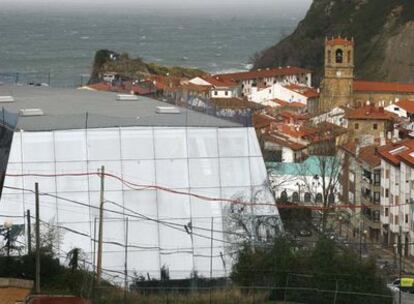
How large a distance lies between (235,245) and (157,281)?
983mm

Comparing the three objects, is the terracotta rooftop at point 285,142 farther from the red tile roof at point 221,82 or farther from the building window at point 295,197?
the red tile roof at point 221,82

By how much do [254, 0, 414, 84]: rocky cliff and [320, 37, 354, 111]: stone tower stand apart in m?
12.1

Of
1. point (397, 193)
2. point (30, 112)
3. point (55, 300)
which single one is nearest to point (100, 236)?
point (55, 300)

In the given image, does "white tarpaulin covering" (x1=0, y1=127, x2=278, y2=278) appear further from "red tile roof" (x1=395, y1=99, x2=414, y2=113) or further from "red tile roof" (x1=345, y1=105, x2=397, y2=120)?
"red tile roof" (x1=395, y1=99, x2=414, y2=113)

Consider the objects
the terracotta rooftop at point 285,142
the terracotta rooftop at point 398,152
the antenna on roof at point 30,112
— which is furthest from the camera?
the terracotta rooftop at point 285,142

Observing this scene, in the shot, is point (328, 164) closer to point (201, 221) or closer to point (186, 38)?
point (201, 221)

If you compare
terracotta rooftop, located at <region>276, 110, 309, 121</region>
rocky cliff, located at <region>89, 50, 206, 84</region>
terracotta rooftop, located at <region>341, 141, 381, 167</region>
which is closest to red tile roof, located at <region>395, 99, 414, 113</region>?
terracotta rooftop, located at <region>276, 110, 309, 121</region>

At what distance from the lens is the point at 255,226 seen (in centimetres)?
1295

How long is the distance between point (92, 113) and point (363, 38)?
164 ft

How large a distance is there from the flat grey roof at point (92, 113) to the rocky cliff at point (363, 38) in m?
37.9

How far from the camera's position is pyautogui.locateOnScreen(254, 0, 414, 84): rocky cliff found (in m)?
57.1

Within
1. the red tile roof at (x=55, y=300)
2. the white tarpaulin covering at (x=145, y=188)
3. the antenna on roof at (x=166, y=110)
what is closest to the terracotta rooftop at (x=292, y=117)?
the antenna on roof at (x=166, y=110)

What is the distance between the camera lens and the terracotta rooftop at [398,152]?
23312 mm

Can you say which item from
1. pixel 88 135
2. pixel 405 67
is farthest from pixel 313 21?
pixel 88 135
